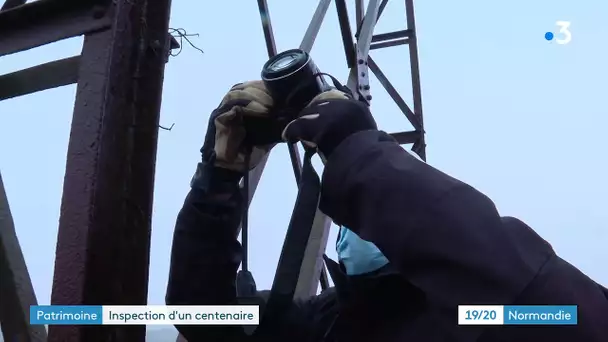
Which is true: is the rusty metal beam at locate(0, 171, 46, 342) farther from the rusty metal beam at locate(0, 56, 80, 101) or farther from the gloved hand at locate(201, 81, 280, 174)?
the gloved hand at locate(201, 81, 280, 174)

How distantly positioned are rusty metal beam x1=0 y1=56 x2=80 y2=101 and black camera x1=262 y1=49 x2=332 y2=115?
0.45 meters

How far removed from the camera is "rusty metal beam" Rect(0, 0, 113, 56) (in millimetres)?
1240

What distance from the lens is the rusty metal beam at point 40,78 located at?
1359 millimetres

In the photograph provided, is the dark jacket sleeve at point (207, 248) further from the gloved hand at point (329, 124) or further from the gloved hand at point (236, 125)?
the gloved hand at point (329, 124)

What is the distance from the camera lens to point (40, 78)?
4.75 feet

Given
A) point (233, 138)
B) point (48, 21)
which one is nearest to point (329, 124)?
point (233, 138)

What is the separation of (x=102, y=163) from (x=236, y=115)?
282 mm

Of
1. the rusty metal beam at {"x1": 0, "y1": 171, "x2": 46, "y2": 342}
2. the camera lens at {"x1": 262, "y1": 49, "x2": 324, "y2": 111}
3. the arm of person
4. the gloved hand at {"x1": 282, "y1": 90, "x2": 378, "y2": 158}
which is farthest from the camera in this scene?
the rusty metal beam at {"x1": 0, "y1": 171, "x2": 46, "y2": 342}

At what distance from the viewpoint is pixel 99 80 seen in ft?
3.82
